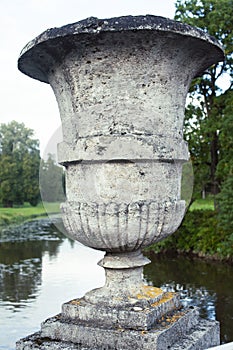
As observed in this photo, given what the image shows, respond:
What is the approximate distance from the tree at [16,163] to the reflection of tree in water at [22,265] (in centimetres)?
640

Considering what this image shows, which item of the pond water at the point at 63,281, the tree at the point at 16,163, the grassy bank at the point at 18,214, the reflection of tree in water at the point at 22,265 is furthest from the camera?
the tree at the point at 16,163

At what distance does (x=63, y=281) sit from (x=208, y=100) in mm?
7952

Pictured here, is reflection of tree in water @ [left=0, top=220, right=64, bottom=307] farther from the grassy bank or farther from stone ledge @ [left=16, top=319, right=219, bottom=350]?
the grassy bank

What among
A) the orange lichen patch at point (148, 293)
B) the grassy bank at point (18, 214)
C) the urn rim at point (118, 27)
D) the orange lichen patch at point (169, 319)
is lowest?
the grassy bank at point (18, 214)

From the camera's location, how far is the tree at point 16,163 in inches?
946

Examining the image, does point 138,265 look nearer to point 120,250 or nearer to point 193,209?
point 120,250

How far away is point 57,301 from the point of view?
7797 millimetres

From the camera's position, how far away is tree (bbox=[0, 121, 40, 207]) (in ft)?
78.8

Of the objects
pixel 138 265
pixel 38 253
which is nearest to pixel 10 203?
pixel 38 253

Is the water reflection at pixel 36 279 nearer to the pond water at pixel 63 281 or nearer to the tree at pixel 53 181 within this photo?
the pond water at pixel 63 281

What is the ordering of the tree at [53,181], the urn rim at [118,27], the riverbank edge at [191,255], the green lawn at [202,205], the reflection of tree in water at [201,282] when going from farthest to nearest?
the green lawn at [202,205] → the riverbank edge at [191,255] → the reflection of tree in water at [201,282] → the tree at [53,181] → the urn rim at [118,27]

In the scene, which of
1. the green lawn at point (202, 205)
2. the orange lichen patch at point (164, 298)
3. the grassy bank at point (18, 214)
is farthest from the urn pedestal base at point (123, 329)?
the grassy bank at point (18, 214)

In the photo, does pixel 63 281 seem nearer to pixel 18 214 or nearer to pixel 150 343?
pixel 150 343

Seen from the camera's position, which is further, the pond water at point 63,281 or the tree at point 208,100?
the tree at point 208,100
